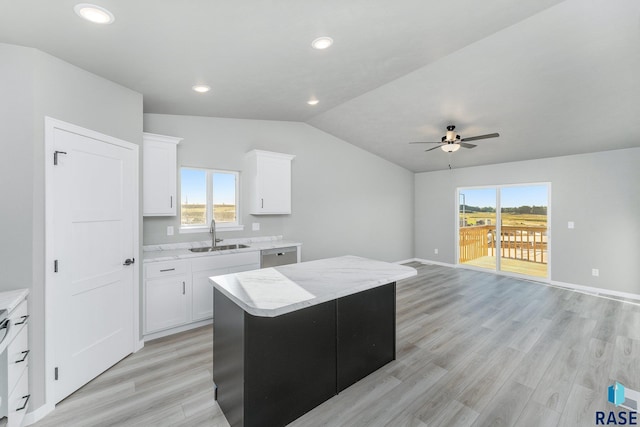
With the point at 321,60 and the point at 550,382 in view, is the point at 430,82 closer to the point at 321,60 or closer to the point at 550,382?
the point at 321,60

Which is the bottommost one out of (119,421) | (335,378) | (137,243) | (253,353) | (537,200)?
(119,421)

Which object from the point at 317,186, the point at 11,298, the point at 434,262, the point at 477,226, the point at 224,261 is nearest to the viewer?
the point at 11,298

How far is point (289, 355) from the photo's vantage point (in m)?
1.79

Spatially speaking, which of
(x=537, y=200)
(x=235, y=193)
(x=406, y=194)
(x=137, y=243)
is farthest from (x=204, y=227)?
(x=537, y=200)

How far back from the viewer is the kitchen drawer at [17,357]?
1569 mm

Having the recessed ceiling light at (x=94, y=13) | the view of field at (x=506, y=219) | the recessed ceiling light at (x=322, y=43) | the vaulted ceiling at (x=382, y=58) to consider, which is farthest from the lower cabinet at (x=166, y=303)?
the view of field at (x=506, y=219)

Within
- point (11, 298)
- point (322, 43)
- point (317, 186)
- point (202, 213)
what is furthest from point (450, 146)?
point (11, 298)

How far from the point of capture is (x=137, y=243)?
273cm

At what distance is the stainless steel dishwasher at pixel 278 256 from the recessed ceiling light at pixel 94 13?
2.71 m

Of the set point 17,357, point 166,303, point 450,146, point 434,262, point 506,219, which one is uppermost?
point 450,146

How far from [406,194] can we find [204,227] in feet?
16.6

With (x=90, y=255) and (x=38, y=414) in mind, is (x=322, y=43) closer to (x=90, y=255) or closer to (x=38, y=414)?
(x=90, y=255)

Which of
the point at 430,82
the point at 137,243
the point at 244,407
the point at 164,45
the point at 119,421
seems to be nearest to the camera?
the point at 244,407

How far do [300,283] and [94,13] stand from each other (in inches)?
84.8
